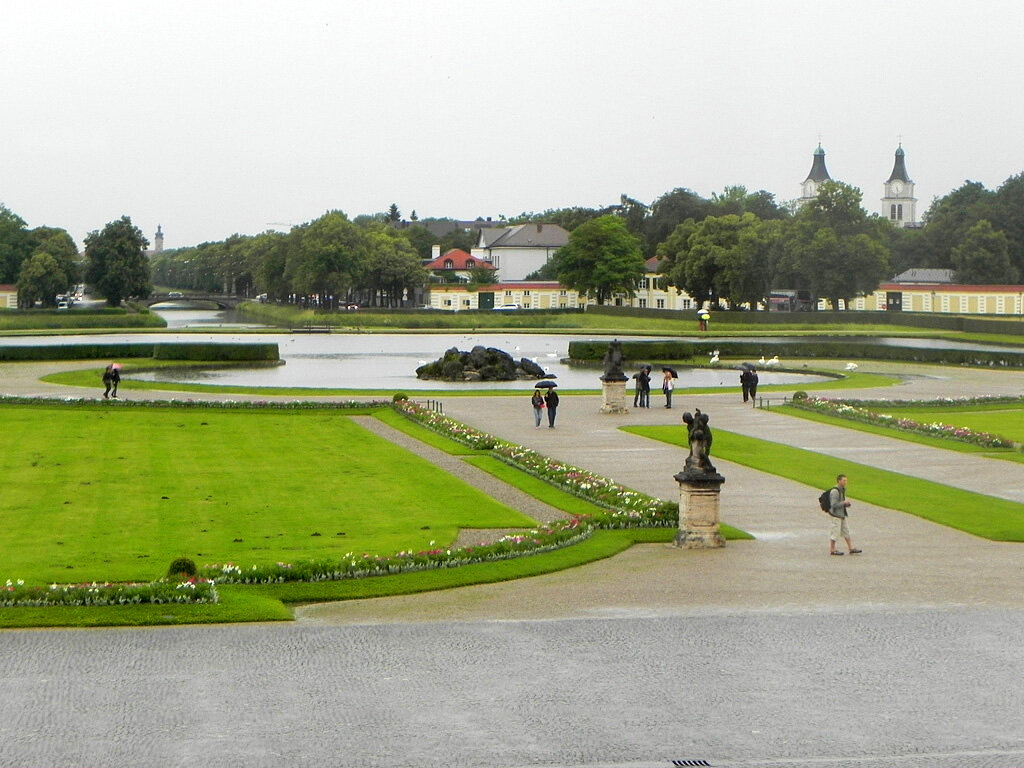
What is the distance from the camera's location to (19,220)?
160375 mm

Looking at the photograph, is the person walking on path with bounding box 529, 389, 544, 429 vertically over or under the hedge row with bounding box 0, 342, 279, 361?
under

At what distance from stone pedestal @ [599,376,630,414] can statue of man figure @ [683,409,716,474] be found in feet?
79.3

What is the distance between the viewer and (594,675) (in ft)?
55.3

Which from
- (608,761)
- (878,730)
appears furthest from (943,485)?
(608,761)

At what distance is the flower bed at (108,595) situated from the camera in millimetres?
20156

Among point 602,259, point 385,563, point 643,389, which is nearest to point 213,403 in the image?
point 643,389

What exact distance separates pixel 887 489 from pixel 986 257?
115 meters

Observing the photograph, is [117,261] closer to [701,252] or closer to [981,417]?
[701,252]

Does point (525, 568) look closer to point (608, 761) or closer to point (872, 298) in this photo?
point (608, 761)

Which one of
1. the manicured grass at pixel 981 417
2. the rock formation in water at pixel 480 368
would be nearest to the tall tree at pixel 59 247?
the rock formation in water at pixel 480 368

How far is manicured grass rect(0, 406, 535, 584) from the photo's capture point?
24.9 m

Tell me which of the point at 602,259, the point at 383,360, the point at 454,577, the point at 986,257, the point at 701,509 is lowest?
the point at 454,577

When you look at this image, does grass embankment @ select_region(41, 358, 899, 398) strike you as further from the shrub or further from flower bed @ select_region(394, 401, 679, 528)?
the shrub

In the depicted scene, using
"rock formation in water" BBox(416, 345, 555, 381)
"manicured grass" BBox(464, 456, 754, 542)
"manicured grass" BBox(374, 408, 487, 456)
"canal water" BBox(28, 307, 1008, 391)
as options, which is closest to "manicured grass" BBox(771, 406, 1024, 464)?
"manicured grass" BBox(464, 456, 754, 542)
